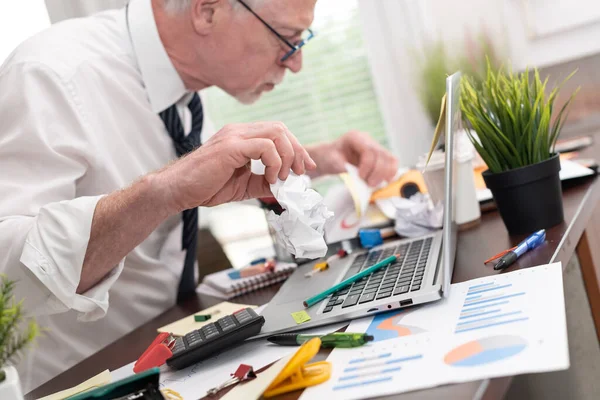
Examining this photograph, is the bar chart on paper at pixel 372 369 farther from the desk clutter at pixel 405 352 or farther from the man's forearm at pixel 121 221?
the man's forearm at pixel 121 221

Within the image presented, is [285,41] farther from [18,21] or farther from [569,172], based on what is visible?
[18,21]

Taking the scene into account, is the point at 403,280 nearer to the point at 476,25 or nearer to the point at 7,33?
the point at 476,25

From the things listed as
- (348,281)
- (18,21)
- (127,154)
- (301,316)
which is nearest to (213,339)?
(301,316)

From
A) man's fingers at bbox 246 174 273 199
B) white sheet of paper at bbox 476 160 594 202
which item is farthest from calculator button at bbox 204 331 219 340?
white sheet of paper at bbox 476 160 594 202

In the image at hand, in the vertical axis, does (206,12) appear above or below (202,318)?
above

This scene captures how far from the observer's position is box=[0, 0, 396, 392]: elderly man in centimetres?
94

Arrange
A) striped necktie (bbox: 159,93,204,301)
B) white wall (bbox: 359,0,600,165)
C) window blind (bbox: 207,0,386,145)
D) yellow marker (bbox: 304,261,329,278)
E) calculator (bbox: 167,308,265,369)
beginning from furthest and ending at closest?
window blind (bbox: 207,0,386,145)
white wall (bbox: 359,0,600,165)
striped necktie (bbox: 159,93,204,301)
yellow marker (bbox: 304,261,329,278)
calculator (bbox: 167,308,265,369)

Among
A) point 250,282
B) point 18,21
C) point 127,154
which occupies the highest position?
point 18,21

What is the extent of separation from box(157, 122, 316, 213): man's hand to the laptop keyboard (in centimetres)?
18

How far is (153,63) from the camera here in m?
1.46

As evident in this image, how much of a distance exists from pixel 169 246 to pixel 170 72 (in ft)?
1.27

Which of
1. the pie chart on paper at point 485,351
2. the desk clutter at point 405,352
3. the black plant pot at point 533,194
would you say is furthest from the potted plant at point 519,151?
the pie chart on paper at point 485,351

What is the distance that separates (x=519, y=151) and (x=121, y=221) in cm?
62

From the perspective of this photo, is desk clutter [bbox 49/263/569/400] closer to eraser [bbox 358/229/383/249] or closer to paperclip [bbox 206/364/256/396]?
paperclip [bbox 206/364/256/396]
